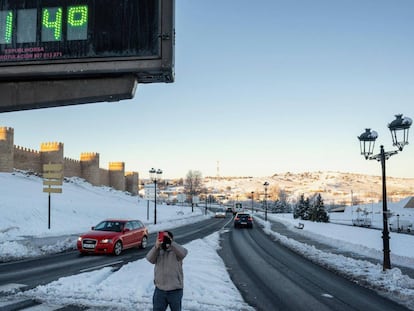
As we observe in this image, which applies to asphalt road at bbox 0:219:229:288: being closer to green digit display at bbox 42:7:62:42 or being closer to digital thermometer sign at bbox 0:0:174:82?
digital thermometer sign at bbox 0:0:174:82

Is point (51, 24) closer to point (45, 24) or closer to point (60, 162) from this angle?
point (45, 24)

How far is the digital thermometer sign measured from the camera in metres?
5.36

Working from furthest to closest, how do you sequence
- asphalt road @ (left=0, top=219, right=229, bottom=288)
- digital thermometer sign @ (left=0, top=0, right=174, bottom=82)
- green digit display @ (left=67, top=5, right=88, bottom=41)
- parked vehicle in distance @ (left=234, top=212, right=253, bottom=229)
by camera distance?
1. parked vehicle in distance @ (left=234, top=212, right=253, bottom=229)
2. asphalt road @ (left=0, top=219, right=229, bottom=288)
3. green digit display @ (left=67, top=5, right=88, bottom=41)
4. digital thermometer sign @ (left=0, top=0, right=174, bottom=82)

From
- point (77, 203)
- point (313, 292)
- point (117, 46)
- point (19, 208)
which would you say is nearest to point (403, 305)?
point (313, 292)

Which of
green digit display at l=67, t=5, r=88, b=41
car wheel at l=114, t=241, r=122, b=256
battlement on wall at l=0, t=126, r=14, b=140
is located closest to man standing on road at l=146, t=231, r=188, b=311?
green digit display at l=67, t=5, r=88, b=41

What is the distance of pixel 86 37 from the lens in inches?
215

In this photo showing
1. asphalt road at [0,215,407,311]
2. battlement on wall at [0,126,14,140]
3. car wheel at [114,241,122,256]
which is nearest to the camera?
asphalt road at [0,215,407,311]

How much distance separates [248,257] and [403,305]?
29.3 feet

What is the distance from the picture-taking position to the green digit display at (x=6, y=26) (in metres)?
5.59

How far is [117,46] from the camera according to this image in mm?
5395

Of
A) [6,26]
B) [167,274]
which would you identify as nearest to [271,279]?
[167,274]

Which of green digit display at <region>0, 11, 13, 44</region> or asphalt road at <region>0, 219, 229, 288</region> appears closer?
green digit display at <region>0, 11, 13, 44</region>

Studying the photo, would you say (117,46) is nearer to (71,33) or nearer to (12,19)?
(71,33)

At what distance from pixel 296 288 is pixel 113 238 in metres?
9.25
